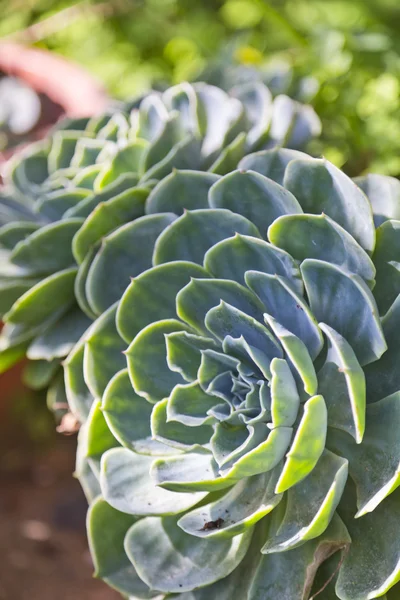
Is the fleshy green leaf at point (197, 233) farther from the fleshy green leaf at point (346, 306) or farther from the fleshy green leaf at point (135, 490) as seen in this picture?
the fleshy green leaf at point (135, 490)

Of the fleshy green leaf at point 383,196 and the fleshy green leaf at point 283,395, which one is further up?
the fleshy green leaf at point 383,196

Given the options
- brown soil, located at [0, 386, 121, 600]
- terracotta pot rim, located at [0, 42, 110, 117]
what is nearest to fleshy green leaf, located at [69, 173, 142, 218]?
terracotta pot rim, located at [0, 42, 110, 117]

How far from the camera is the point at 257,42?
68.0 inches

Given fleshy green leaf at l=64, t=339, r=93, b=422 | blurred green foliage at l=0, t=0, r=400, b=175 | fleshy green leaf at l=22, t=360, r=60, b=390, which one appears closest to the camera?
fleshy green leaf at l=64, t=339, r=93, b=422

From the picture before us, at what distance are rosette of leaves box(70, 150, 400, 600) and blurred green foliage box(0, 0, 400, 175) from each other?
1.55 ft

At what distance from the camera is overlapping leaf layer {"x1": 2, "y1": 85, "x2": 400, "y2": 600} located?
0.63m

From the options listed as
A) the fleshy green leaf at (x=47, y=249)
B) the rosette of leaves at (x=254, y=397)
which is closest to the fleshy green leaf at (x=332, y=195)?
the rosette of leaves at (x=254, y=397)

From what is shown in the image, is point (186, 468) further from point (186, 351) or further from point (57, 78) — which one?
point (57, 78)

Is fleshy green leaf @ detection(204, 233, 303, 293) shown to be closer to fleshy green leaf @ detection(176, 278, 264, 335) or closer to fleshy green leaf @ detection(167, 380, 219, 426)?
fleshy green leaf @ detection(176, 278, 264, 335)

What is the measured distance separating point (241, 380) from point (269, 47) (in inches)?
50.5

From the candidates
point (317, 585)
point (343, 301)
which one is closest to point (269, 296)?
point (343, 301)

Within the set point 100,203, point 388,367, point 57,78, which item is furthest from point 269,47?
point 388,367

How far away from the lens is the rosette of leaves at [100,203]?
2.81ft

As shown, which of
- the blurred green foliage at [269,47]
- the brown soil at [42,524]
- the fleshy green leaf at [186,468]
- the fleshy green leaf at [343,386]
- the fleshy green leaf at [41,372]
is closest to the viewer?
the fleshy green leaf at [343,386]
